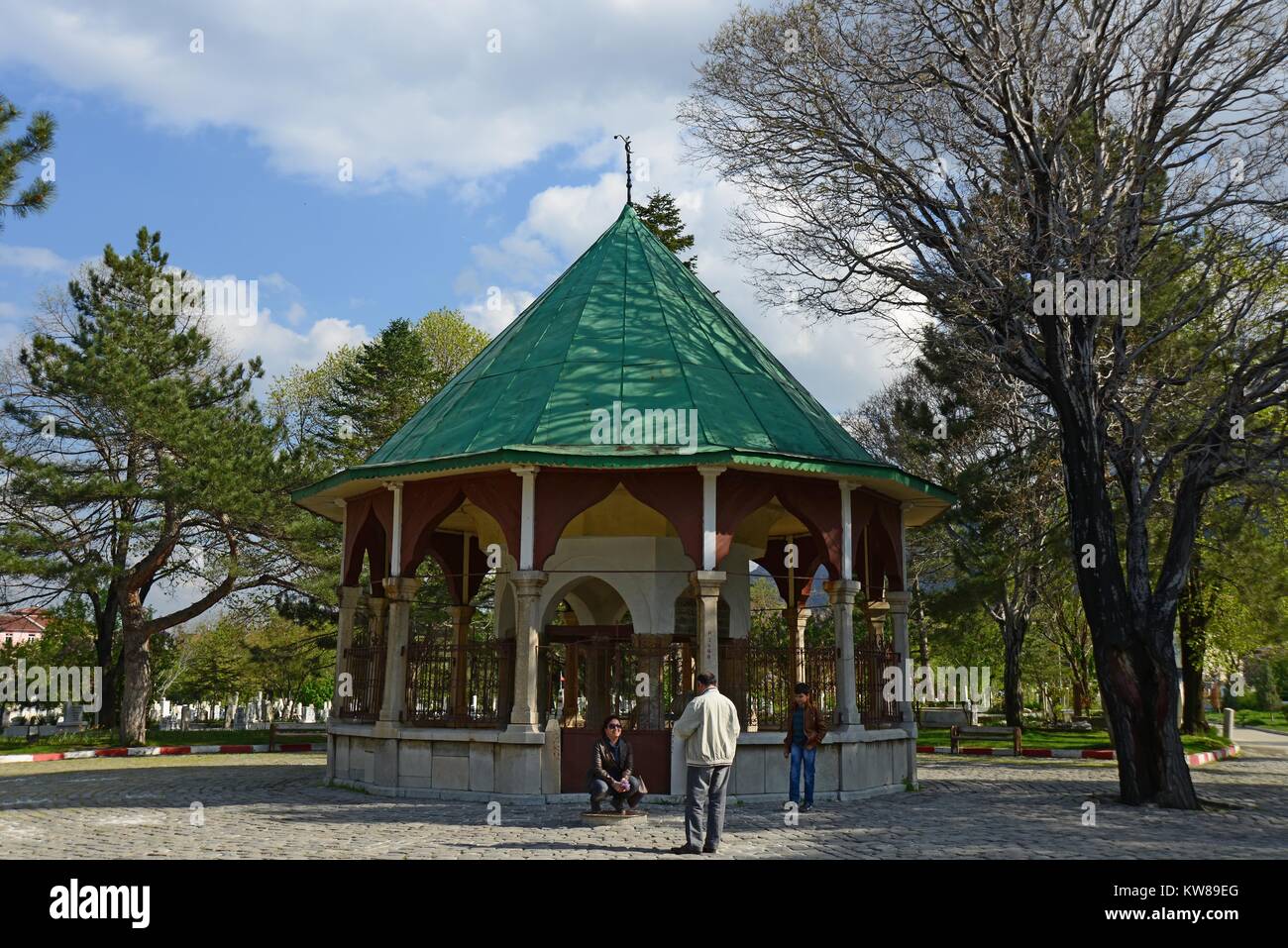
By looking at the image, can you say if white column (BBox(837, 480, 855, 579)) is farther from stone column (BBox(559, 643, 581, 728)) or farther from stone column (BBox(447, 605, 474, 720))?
stone column (BBox(559, 643, 581, 728))

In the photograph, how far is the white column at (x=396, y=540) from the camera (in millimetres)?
17812

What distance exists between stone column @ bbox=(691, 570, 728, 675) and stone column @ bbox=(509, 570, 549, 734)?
2.31 m

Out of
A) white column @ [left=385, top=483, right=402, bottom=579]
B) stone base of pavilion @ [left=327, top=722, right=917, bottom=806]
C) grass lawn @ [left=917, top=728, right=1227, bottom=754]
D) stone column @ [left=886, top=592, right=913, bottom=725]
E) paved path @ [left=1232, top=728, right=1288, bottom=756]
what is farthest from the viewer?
paved path @ [left=1232, top=728, right=1288, bottom=756]

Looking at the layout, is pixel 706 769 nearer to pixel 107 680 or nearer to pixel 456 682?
pixel 456 682

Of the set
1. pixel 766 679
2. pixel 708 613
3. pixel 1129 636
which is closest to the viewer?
pixel 708 613

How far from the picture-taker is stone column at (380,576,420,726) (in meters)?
17.4

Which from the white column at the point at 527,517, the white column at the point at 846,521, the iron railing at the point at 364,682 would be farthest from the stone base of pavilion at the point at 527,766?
the white column at the point at 846,521

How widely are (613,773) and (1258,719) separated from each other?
65.1 metres

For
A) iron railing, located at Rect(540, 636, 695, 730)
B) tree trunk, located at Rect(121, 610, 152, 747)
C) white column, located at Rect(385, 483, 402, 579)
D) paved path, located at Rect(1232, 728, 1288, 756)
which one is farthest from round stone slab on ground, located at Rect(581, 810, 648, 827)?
paved path, located at Rect(1232, 728, 1288, 756)

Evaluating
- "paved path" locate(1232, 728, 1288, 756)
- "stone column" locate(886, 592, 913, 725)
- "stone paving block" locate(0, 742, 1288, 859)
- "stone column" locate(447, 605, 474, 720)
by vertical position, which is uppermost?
"stone column" locate(886, 592, 913, 725)

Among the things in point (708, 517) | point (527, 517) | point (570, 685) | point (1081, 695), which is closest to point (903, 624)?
point (708, 517)

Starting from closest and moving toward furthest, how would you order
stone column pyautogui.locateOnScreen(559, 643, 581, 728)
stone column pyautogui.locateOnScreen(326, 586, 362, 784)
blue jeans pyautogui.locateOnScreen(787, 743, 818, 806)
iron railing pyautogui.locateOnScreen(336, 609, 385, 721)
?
blue jeans pyautogui.locateOnScreen(787, 743, 818, 806) < iron railing pyautogui.locateOnScreen(336, 609, 385, 721) < stone column pyautogui.locateOnScreen(326, 586, 362, 784) < stone column pyautogui.locateOnScreen(559, 643, 581, 728)

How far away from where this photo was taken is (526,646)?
16.2m
